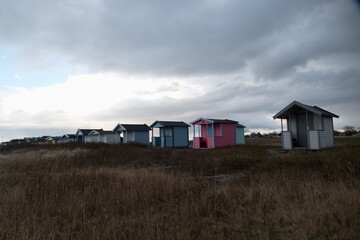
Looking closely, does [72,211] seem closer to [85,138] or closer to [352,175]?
[352,175]

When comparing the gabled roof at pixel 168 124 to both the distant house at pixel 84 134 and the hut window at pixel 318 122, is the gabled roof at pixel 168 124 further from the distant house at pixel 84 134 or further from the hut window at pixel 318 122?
the distant house at pixel 84 134

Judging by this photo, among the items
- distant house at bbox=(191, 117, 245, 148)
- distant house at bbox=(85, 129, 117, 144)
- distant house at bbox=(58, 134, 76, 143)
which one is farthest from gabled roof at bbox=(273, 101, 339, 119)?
distant house at bbox=(58, 134, 76, 143)

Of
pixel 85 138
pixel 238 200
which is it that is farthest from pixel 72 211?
pixel 85 138

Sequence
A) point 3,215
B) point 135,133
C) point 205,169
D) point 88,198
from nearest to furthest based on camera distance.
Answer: point 3,215, point 88,198, point 205,169, point 135,133

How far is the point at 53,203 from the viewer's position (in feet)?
18.3

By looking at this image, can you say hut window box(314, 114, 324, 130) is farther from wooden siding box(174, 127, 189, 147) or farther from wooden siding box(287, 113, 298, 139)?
wooden siding box(174, 127, 189, 147)

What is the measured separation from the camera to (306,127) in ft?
62.2

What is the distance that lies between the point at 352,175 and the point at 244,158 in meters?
5.82

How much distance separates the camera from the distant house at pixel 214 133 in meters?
27.4

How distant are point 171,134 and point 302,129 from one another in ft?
57.0

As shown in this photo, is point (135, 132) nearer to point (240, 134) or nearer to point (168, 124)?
point (168, 124)

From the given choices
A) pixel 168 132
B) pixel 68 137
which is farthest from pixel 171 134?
pixel 68 137

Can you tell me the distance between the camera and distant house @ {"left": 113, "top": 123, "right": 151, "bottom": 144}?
125 ft

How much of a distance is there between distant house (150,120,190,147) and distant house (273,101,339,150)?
52.8 ft
